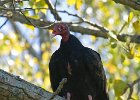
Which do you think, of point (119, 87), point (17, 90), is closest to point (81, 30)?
point (119, 87)

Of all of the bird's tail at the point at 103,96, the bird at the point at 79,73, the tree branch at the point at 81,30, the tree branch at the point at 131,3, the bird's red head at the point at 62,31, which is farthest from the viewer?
the tree branch at the point at 81,30

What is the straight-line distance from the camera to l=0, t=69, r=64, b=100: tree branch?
12.0ft

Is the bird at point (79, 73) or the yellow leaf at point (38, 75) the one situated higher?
the bird at point (79, 73)

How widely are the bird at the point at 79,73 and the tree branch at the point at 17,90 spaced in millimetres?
973

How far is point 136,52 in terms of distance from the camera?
4.70m

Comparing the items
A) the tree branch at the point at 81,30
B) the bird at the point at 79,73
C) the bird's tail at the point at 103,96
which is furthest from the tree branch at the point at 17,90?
the tree branch at the point at 81,30

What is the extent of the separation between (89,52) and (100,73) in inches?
9.0

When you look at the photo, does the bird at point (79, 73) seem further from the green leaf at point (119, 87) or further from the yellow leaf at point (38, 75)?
the yellow leaf at point (38, 75)

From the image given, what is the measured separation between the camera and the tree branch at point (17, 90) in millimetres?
3658

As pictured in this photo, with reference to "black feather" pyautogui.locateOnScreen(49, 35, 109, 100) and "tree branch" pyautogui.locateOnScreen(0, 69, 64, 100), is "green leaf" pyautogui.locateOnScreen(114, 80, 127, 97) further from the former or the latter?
"tree branch" pyautogui.locateOnScreen(0, 69, 64, 100)

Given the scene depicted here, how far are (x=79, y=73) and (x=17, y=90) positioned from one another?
1.25 meters

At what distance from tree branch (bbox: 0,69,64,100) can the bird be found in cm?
97

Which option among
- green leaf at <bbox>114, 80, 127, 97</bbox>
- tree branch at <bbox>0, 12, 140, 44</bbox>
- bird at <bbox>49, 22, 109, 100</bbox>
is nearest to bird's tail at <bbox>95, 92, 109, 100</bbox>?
bird at <bbox>49, 22, 109, 100</bbox>

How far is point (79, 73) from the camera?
489 centimetres
